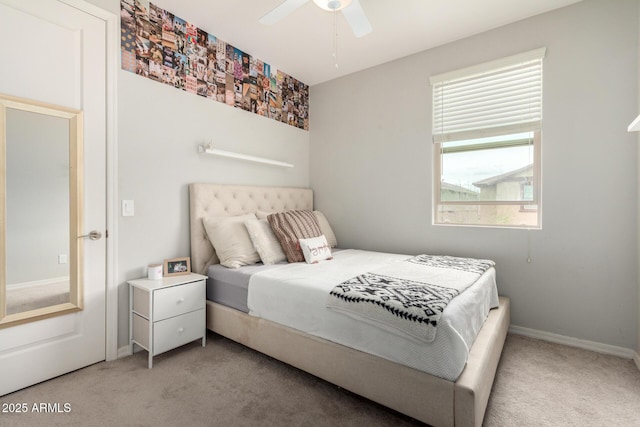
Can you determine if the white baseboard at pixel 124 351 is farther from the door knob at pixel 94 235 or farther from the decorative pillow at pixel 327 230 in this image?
the decorative pillow at pixel 327 230

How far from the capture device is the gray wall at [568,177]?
2.21 metres

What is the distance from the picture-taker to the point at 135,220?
7.52 feet

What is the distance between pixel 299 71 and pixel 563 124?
2578 millimetres

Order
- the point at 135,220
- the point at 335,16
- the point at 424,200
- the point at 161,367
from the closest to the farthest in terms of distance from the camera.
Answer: the point at 161,367 → the point at 135,220 → the point at 335,16 → the point at 424,200

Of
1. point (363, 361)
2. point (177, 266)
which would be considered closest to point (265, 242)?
point (177, 266)

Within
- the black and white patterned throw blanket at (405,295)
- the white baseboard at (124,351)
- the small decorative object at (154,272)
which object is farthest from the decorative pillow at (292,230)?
the white baseboard at (124,351)

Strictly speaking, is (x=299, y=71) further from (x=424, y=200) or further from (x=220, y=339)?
(x=220, y=339)

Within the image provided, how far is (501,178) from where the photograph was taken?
2.71 m

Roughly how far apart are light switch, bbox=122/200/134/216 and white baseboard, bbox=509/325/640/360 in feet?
10.6

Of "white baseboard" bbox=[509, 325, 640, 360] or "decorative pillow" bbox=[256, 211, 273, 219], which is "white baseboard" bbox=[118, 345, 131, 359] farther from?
"white baseboard" bbox=[509, 325, 640, 360]

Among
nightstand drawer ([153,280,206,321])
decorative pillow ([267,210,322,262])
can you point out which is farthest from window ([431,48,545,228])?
nightstand drawer ([153,280,206,321])

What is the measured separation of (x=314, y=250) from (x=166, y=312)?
1.20 metres

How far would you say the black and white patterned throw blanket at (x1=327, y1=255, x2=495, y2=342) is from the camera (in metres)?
1.44

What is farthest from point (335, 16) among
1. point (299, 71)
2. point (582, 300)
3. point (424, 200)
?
point (582, 300)
